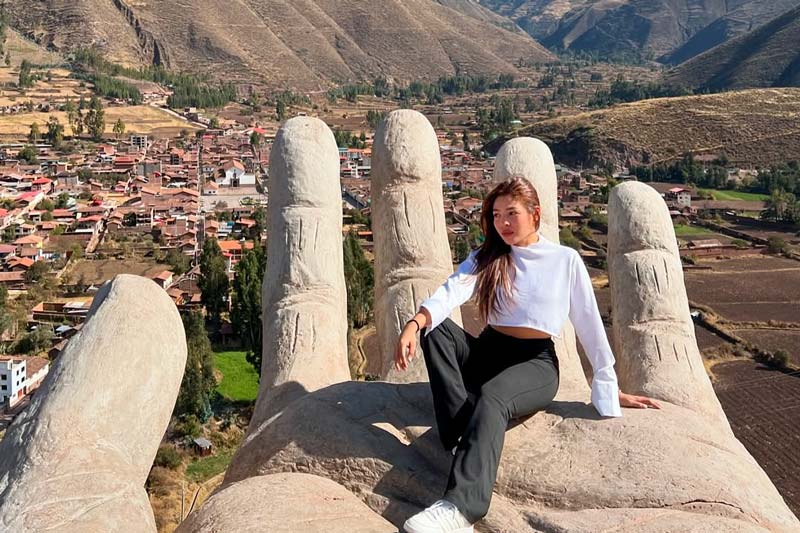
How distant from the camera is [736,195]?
211 ft

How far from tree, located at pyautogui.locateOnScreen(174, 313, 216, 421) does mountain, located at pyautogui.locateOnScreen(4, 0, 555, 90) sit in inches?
3999

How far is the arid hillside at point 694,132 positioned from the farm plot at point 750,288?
3017 centimetres

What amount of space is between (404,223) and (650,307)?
Result: 1.87 m

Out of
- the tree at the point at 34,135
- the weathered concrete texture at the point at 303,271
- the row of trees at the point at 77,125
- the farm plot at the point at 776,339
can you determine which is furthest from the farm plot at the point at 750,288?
the tree at the point at 34,135

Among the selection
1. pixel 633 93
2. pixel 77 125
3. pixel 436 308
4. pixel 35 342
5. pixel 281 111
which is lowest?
pixel 35 342

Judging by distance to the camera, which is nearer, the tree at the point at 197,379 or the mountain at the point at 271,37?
the tree at the point at 197,379

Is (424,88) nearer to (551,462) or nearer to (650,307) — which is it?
(650,307)

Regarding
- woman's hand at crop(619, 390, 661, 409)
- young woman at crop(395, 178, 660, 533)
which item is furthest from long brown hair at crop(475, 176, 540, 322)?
woman's hand at crop(619, 390, 661, 409)

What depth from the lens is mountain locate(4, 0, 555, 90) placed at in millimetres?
118062

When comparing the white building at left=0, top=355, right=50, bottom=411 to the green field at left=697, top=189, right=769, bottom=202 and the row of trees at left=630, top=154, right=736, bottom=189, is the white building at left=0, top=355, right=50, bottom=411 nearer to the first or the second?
the green field at left=697, top=189, right=769, bottom=202

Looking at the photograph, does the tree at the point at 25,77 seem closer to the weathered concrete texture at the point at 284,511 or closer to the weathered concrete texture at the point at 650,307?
the weathered concrete texture at the point at 650,307

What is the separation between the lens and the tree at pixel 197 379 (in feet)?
71.1

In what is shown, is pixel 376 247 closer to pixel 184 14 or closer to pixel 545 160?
pixel 545 160

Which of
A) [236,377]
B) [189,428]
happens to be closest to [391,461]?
[189,428]
